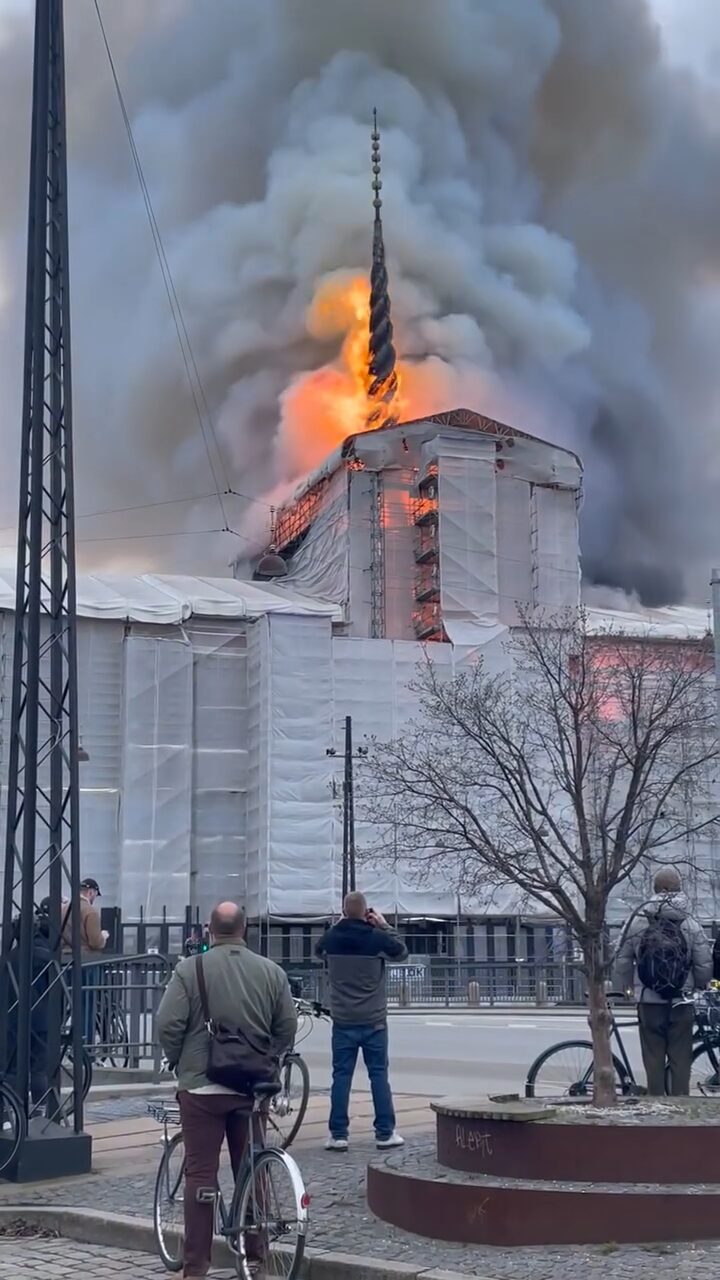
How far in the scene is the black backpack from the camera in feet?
32.5

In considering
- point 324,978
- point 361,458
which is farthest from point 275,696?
point 324,978

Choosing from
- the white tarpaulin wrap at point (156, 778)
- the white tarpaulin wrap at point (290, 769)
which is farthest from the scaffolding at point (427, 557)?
the white tarpaulin wrap at point (156, 778)

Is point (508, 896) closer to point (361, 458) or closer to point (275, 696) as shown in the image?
point (275, 696)

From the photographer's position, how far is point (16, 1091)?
33.0 ft

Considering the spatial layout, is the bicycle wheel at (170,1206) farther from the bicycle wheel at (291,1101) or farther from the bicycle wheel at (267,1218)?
the bicycle wheel at (291,1101)

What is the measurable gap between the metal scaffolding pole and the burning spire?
54982 mm

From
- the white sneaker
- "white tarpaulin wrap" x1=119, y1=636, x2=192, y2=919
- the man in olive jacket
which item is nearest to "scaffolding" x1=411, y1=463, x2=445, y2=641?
"white tarpaulin wrap" x1=119, y1=636, x2=192, y2=919

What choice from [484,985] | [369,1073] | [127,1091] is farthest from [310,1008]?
[484,985]

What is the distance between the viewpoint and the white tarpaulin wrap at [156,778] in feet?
153

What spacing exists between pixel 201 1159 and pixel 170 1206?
1.16 metres

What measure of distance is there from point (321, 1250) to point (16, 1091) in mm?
3576

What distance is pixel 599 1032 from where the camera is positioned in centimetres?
930

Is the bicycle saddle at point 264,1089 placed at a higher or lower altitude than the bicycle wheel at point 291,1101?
higher

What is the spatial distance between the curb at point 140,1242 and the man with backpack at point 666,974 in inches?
139
